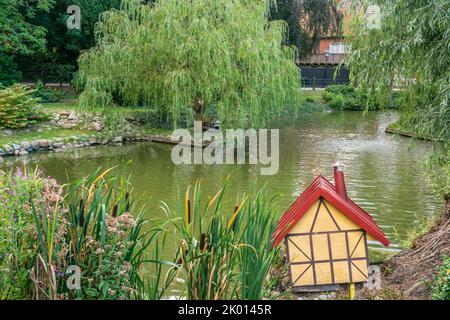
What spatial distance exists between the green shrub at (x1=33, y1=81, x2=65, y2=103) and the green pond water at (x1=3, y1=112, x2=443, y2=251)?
188 inches

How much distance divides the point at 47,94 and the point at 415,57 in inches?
578

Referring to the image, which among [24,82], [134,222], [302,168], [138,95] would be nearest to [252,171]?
[302,168]

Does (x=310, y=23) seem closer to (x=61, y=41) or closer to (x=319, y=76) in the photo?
(x=319, y=76)

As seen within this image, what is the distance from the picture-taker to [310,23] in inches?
1155

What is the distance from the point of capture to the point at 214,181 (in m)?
10.9

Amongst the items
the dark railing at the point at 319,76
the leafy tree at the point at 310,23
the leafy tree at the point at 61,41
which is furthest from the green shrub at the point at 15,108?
the dark railing at the point at 319,76

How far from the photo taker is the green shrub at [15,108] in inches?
573

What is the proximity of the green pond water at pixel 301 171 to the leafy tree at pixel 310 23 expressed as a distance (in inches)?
470

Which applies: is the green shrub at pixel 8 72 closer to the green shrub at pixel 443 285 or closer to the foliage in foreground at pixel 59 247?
the foliage in foreground at pixel 59 247

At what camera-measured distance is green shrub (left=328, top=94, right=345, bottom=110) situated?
1052 inches

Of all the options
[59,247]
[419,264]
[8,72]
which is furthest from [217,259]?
[8,72]

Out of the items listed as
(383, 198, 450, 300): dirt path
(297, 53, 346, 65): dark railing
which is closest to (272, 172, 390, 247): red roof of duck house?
(383, 198, 450, 300): dirt path

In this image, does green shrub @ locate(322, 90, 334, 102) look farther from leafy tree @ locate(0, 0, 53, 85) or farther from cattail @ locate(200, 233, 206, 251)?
cattail @ locate(200, 233, 206, 251)
